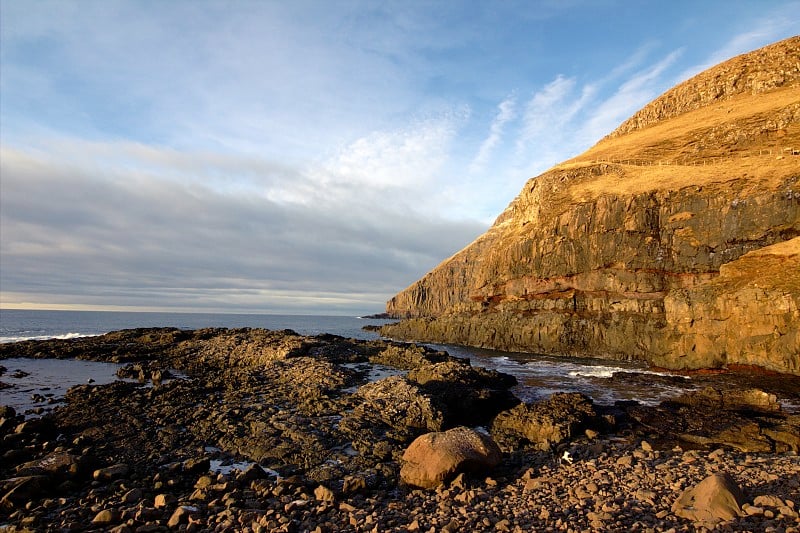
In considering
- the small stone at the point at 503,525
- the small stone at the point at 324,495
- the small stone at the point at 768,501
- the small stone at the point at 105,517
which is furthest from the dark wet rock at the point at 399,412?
the small stone at the point at 768,501

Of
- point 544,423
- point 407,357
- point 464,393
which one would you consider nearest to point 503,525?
point 544,423

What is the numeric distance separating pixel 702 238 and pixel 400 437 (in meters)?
43.3

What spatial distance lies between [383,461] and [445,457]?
306 centimetres

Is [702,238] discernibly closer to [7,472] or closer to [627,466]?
[627,466]

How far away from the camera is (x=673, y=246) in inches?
1786

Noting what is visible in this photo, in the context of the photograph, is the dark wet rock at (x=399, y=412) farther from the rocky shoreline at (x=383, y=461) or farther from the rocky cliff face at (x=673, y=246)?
the rocky cliff face at (x=673, y=246)

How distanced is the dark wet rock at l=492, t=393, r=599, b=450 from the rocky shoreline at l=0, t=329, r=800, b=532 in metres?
0.08

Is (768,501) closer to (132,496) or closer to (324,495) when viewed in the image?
(324,495)

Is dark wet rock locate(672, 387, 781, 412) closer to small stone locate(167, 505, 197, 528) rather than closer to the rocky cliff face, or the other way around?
the rocky cliff face

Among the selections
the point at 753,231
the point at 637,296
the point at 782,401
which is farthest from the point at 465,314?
the point at 782,401

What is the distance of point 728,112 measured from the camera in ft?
206

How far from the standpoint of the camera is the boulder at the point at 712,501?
8.82 m

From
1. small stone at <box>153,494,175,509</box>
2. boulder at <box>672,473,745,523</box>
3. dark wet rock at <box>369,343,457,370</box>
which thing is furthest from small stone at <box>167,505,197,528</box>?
dark wet rock at <box>369,343,457,370</box>

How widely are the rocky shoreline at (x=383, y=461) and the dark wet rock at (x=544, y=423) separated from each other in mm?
79
